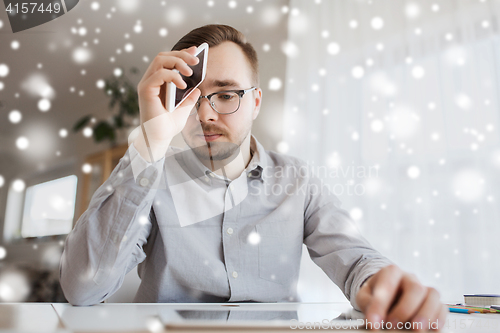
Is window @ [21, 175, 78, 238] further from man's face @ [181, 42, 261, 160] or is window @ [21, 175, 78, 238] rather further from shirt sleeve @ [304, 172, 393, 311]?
shirt sleeve @ [304, 172, 393, 311]

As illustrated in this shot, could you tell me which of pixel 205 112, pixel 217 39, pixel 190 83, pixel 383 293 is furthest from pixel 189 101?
pixel 383 293

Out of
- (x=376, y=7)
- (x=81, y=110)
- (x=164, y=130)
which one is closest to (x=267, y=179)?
(x=164, y=130)

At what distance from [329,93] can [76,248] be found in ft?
5.55

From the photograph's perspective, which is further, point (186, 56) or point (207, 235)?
point (207, 235)

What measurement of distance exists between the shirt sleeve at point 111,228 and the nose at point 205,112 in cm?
35

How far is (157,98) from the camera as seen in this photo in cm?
69

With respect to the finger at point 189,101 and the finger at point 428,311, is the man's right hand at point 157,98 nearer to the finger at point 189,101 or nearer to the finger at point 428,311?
the finger at point 189,101

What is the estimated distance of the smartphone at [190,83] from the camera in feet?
2.32

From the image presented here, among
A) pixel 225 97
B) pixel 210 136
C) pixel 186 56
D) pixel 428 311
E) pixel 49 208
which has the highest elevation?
pixel 186 56

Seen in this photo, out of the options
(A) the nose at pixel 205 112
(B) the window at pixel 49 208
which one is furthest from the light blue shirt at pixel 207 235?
(B) the window at pixel 49 208

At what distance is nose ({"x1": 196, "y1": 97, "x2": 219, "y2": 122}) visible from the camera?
996mm

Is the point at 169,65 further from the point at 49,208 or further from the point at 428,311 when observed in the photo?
the point at 49,208

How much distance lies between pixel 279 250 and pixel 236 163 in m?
0.31

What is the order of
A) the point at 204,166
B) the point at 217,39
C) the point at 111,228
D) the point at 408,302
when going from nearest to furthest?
the point at 408,302
the point at 111,228
the point at 204,166
the point at 217,39
